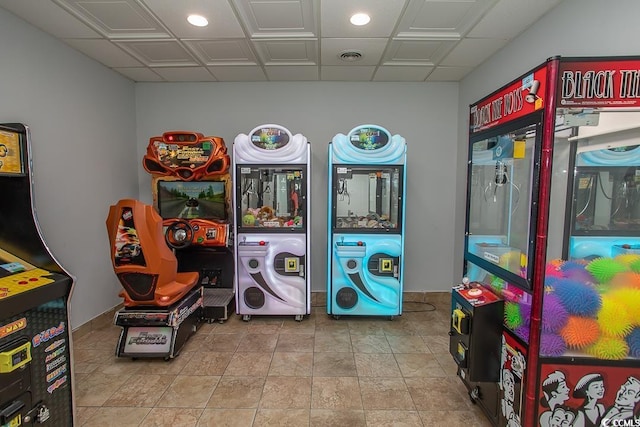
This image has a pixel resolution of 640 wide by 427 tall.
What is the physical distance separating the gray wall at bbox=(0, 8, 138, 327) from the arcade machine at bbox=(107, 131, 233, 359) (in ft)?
1.95

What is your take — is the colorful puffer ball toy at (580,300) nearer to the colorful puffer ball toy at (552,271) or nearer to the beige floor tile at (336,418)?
the colorful puffer ball toy at (552,271)

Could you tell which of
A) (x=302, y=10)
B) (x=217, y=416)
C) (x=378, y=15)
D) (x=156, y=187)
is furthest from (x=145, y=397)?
(x=378, y=15)

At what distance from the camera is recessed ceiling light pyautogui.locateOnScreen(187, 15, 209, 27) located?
244cm

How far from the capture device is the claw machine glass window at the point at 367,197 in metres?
3.35

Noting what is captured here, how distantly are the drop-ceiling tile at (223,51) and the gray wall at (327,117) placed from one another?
0.62m

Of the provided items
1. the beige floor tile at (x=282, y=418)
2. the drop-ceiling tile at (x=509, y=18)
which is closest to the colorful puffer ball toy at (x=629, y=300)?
the beige floor tile at (x=282, y=418)

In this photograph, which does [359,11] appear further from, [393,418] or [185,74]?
[393,418]

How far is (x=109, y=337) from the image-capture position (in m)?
3.11

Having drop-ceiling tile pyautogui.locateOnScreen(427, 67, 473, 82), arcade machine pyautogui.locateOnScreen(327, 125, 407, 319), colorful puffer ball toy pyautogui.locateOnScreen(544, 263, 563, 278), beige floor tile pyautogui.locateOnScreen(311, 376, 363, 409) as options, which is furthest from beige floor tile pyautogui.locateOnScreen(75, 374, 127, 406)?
drop-ceiling tile pyautogui.locateOnScreen(427, 67, 473, 82)

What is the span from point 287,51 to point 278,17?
57 cm

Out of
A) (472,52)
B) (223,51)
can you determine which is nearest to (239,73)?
(223,51)

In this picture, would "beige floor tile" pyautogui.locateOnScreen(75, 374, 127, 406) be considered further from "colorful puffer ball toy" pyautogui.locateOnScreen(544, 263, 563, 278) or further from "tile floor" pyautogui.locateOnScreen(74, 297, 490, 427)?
"colorful puffer ball toy" pyautogui.locateOnScreen(544, 263, 563, 278)

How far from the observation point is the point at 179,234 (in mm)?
3199

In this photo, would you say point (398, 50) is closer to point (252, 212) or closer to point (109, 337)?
point (252, 212)
